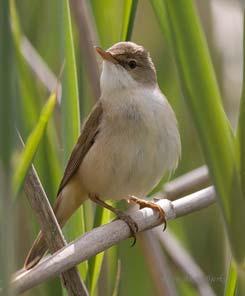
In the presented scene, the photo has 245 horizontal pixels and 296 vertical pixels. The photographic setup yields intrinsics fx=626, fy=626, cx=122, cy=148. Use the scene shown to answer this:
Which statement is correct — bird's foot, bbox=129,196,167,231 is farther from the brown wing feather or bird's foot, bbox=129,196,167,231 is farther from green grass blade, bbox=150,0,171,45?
green grass blade, bbox=150,0,171,45

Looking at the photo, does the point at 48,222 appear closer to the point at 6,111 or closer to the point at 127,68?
the point at 6,111

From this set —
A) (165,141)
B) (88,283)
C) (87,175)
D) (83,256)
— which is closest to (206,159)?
(83,256)

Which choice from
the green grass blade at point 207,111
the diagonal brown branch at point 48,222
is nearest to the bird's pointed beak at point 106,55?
the diagonal brown branch at point 48,222

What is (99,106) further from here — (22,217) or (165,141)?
(22,217)

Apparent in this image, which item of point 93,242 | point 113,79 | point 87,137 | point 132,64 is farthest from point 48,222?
point 132,64

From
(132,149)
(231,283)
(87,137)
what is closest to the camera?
(231,283)

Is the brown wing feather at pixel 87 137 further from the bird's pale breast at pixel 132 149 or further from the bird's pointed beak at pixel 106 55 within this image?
the bird's pointed beak at pixel 106 55
